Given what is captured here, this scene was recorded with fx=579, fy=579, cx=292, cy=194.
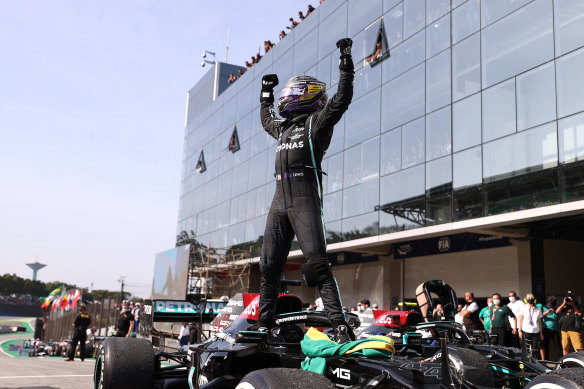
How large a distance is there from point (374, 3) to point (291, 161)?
19.8 metres

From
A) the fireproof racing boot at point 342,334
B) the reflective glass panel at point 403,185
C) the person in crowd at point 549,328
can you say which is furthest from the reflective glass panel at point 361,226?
the fireproof racing boot at point 342,334

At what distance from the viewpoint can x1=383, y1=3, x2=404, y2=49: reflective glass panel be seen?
2057cm

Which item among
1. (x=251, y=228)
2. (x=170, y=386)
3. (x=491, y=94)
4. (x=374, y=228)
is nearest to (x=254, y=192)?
(x=251, y=228)

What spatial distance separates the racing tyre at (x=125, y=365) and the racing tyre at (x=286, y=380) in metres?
1.85

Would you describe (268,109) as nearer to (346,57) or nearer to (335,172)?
(346,57)

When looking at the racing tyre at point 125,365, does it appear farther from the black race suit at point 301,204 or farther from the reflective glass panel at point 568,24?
the reflective glass panel at point 568,24

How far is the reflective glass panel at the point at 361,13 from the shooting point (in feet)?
72.5

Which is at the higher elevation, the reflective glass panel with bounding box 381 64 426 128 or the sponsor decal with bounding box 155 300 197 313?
the reflective glass panel with bounding box 381 64 426 128

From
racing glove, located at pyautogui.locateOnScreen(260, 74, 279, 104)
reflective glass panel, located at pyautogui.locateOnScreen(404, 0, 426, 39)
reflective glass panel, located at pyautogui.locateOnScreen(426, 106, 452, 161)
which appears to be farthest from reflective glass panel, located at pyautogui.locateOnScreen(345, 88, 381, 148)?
racing glove, located at pyautogui.locateOnScreen(260, 74, 279, 104)

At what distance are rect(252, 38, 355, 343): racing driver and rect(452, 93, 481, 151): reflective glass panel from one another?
13175 millimetres

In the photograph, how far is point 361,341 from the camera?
2.98 m

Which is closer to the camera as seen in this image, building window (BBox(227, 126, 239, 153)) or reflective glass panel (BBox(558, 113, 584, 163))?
reflective glass panel (BBox(558, 113, 584, 163))

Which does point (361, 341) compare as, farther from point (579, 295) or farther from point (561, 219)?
point (579, 295)

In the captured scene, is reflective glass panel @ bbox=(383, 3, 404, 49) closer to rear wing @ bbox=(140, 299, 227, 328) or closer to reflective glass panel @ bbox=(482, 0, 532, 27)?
reflective glass panel @ bbox=(482, 0, 532, 27)
